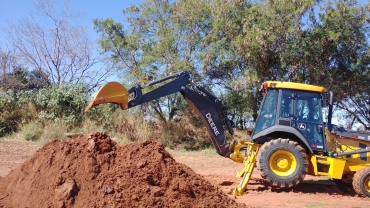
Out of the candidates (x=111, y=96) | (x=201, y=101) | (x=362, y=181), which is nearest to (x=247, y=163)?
(x=201, y=101)

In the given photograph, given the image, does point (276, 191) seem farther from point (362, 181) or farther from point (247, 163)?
point (362, 181)

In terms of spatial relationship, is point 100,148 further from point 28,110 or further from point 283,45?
point 28,110

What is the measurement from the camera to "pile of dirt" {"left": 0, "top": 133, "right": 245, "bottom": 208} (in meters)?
5.59

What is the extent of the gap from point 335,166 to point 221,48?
8.30 meters

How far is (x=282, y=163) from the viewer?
329 inches

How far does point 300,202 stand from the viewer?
25.0 feet

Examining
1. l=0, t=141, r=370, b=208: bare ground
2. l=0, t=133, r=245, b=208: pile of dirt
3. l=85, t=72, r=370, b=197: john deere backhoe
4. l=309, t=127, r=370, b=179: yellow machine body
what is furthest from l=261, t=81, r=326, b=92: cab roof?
l=0, t=133, r=245, b=208: pile of dirt

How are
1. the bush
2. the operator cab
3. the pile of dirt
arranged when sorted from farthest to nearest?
the bush
the operator cab
the pile of dirt

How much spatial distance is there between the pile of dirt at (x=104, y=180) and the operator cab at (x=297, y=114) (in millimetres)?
2790

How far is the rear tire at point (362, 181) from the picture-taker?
8.07m

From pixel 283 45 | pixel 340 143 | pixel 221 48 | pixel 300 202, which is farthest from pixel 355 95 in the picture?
pixel 300 202

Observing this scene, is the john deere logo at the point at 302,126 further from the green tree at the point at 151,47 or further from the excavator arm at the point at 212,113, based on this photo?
the green tree at the point at 151,47

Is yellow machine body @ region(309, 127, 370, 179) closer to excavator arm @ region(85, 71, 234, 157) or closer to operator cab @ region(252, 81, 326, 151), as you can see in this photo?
operator cab @ region(252, 81, 326, 151)

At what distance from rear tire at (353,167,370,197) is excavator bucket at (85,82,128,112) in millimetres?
4897
